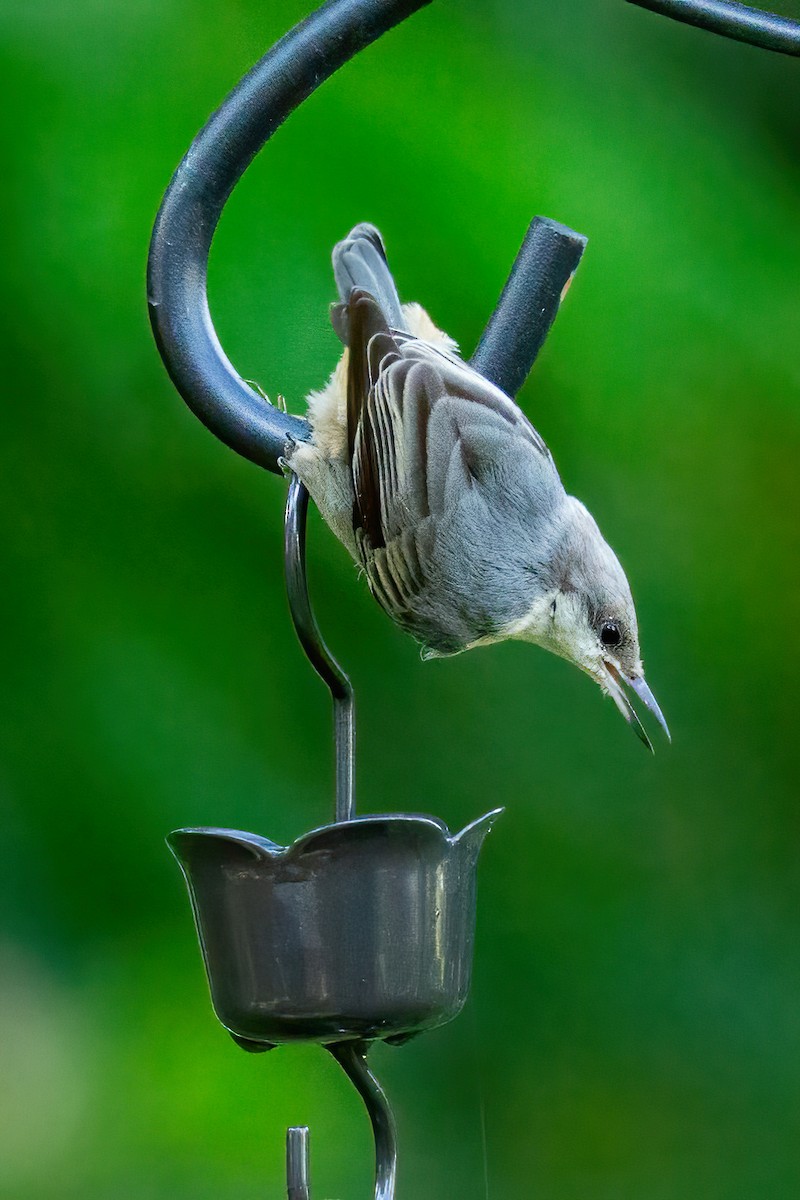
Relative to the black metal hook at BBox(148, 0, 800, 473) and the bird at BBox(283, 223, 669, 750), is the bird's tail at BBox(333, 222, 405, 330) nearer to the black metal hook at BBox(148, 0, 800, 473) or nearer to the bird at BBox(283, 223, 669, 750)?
the bird at BBox(283, 223, 669, 750)

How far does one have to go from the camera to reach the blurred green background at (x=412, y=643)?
2350 millimetres

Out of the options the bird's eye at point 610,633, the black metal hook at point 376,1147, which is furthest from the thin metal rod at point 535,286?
the black metal hook at point 376,1147

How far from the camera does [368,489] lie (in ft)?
4.61

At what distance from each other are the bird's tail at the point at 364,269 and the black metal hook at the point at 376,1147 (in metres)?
0.68

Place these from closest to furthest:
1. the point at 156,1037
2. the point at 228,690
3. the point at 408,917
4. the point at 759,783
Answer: the point at 408,917, the point at 156,1037, the point at 228,690, the point at 759,783

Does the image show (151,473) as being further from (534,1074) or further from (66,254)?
(534,1074)

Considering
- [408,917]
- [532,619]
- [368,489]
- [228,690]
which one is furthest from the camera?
[228,690]

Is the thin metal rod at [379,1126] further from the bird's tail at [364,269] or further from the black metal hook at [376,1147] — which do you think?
the bird's tail at [364,269]

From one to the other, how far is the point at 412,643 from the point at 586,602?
97cm

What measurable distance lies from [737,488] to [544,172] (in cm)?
60

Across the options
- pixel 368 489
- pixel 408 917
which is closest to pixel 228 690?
pixel 368 489

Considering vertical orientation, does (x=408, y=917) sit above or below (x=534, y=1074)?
above

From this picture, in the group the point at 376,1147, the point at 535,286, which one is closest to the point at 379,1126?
the point at 376,1147

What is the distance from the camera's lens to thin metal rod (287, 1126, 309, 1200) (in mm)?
1019
